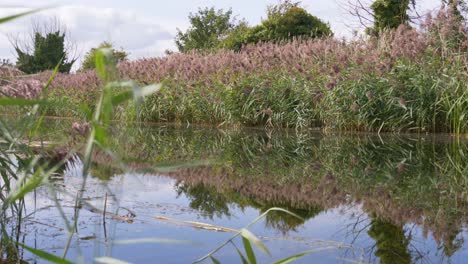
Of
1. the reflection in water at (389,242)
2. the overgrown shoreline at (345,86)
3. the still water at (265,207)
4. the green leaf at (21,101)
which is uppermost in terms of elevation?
the overgrown shoreline at (345,86)

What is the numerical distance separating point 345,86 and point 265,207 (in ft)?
14.5

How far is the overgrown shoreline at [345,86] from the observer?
235 inches

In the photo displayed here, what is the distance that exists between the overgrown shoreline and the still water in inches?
79.8

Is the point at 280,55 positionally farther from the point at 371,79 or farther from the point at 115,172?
the point at 115,172

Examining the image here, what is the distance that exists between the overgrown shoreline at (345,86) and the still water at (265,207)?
79.8 inches

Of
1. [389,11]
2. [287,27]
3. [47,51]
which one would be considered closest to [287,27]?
[287,27]

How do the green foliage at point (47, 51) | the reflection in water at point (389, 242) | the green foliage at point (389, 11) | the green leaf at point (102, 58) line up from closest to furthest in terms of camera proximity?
the green leaf at point (102, 58), the reflection in water at point (389, 242), the green foliage at point (389, 11), the green foliage at point (47, 51)

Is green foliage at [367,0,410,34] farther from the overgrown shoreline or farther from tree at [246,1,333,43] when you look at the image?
the overgrown shoreline

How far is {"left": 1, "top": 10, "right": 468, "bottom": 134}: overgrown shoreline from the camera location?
19.6 feet

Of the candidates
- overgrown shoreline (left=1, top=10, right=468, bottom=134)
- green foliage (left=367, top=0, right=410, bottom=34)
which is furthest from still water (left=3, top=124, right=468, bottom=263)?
green foliage (left=367, top=0, right=410, bottom=34)

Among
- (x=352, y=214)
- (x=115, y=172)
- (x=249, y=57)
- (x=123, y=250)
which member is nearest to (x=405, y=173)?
(x=352, y=214)

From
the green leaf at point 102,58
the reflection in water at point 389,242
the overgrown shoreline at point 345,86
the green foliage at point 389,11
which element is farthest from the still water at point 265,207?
the green foliage at point 389,11

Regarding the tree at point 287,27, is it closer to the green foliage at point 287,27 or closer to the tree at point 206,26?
the green foliage at point 287,27

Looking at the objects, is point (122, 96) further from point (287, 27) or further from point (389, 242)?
point (287, 27)
